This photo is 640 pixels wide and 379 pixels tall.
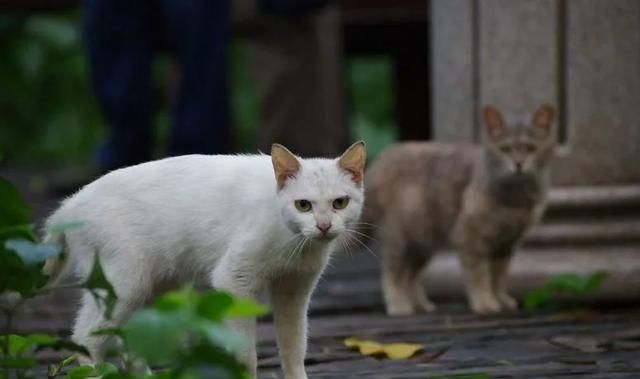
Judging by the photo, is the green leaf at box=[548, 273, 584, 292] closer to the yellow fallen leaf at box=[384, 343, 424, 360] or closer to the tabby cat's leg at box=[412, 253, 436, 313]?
the tabby cat's leg at box=[412, 253, 436, 313]

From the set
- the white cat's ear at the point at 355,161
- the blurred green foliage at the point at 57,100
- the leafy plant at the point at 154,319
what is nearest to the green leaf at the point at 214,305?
the leafy plant at the point at 154,319

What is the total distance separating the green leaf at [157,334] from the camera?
3.14 metres

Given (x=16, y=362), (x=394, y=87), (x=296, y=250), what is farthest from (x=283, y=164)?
(x=394, y=87)

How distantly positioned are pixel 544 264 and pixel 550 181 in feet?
1.20

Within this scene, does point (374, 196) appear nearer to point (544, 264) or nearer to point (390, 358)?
point (544, 264)

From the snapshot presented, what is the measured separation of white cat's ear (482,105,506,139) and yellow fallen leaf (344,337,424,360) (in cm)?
130

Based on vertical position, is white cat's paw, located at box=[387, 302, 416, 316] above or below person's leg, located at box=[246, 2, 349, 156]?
below

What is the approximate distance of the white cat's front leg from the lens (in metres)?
4.66

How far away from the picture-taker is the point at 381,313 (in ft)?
21.8

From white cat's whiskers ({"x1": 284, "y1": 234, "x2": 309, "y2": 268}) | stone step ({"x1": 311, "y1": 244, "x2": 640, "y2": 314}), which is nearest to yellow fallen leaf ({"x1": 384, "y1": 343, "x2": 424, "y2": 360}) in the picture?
white cat's whiskers ({"x1": 284, "y1": 234, "x2": 309, "y2": 268})

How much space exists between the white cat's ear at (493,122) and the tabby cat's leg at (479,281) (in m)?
0.50

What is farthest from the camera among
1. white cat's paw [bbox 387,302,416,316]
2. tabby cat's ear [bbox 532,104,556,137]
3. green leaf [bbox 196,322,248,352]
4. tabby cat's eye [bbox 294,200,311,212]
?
white cat's paw [bbox 387,302,416,316]

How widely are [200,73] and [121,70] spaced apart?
0.51 m

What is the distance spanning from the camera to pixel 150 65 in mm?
8578
